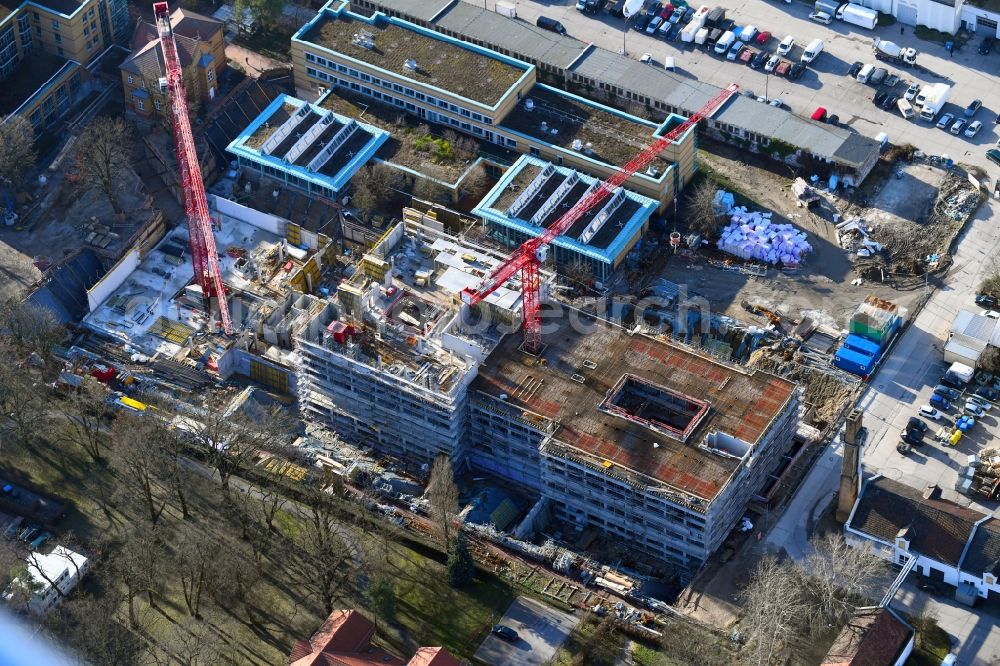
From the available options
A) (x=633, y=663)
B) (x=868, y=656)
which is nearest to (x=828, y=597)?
(x=868, y=656)

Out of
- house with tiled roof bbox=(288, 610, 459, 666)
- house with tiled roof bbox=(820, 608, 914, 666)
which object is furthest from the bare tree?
house with tiled roof bbox=(288, 610, 459, 666)

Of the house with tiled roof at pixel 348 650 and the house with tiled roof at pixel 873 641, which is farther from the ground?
the house with tiled roof at pixel 873 641

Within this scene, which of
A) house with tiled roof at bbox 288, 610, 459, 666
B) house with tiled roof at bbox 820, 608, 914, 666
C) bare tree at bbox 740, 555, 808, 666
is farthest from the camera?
house with tiled roof at bbox 820, 608, 914, 666

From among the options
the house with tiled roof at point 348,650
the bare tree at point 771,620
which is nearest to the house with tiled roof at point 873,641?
the bare tree at point 771,620

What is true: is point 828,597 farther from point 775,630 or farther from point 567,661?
point 567,661

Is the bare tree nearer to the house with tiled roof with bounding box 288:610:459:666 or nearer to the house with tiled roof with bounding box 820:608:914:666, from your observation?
the house with tiled roof with bounding box 820:608:914:666

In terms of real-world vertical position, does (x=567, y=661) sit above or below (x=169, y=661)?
above

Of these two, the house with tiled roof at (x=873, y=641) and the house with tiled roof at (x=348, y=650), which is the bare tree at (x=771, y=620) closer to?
the house with tiled roof at (x=873, y=641)
